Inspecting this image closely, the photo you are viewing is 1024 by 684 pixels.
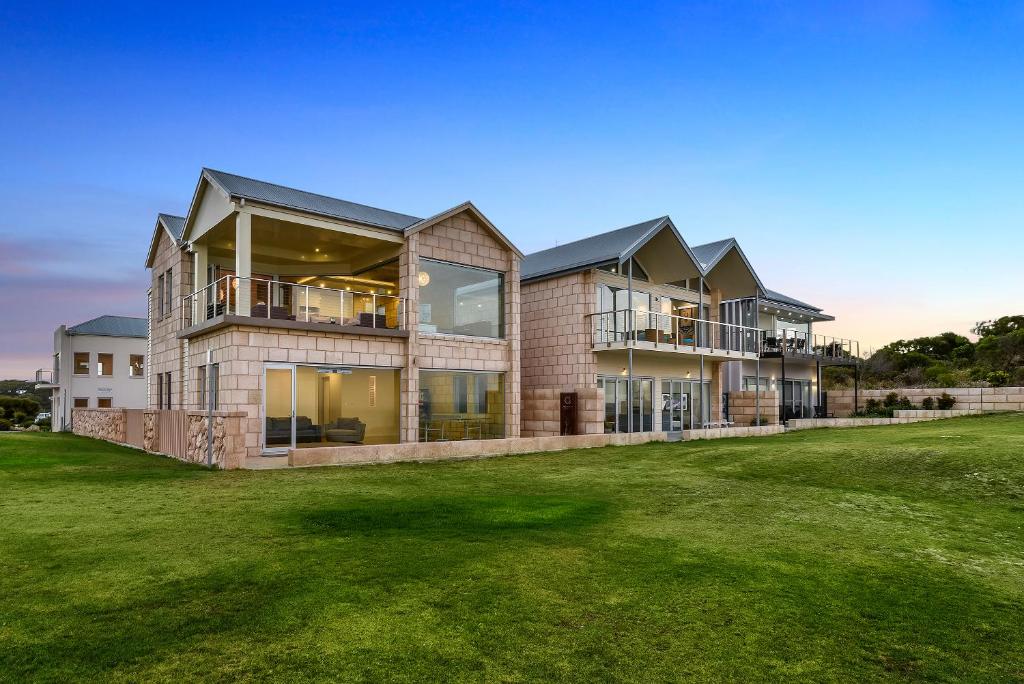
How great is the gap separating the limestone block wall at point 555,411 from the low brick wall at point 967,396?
19.7 metres

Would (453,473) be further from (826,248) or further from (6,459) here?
(826,248)

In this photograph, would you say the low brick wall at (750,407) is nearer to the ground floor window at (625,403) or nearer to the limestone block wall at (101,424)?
the ground floor window at (625,403)

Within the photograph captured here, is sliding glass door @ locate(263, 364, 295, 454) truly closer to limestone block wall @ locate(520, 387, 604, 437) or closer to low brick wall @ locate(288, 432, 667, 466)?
low brick wall @ locate(288, 432, 667, 466)

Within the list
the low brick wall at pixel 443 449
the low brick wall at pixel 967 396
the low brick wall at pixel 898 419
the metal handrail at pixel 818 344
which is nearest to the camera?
the low brick wall at pixel 443 449

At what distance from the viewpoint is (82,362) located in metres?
43.6

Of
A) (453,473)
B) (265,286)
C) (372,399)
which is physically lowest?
(453,473)

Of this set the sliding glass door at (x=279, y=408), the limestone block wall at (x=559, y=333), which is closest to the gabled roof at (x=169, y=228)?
the sliding glass door at (x=279, y=408)

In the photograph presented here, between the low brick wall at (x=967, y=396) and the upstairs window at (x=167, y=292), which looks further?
the low brick wall at (x=967, y=396)

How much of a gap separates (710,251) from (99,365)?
41414mm

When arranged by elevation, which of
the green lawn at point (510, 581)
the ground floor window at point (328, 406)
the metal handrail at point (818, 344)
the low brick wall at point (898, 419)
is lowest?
the low brick wall at point (898, 419)

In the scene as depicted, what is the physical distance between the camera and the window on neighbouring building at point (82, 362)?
4344 centimetres

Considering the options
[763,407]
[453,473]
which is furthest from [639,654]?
[763,407]

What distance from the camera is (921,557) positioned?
266 inches

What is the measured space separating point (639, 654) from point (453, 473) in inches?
381
